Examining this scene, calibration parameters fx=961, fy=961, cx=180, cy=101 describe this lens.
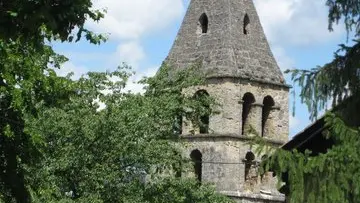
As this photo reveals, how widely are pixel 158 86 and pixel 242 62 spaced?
11340 mm

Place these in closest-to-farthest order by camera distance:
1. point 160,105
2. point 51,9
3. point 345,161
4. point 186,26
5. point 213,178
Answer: point 51,9, point 345,161, point 160,105, point 213,178, point 186,26

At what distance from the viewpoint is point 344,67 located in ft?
33.6

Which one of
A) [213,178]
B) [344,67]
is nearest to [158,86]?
[213,178]

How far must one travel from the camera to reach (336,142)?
1008 cm

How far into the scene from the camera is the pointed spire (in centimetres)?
3866

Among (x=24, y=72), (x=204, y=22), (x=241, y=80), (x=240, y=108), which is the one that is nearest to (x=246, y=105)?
(x=240, y=108)

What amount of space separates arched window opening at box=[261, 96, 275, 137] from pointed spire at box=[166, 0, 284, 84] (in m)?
0.89

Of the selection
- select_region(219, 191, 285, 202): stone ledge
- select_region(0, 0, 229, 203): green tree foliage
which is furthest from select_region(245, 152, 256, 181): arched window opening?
select_region(0, 0, 229, 203): green tree foliage

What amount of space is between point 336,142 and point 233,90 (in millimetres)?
28565

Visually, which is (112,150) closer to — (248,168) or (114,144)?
(114,144)

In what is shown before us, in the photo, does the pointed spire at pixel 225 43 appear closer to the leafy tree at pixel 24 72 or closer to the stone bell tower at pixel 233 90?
the stone bell tower at pixel 233 90

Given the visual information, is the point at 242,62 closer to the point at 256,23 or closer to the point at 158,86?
the point at 256,23

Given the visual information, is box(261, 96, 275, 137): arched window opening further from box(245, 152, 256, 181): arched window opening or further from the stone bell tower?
box(245, 152, 256, 181): arched window opening

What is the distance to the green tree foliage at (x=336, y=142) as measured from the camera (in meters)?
9.57
